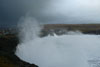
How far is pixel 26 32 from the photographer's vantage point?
6325 centimetres

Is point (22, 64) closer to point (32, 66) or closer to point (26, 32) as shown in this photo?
point (32, 66)

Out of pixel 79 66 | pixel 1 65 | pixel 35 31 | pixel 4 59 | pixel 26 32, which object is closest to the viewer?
pixel 1 65

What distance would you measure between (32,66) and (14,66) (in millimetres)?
2305

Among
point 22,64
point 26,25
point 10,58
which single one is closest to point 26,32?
point 26,25

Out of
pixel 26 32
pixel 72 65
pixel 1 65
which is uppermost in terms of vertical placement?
pixel 26 32

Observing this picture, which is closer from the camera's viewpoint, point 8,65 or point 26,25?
point 8,65

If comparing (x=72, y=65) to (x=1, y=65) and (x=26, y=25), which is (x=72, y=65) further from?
(x=26, y=25)

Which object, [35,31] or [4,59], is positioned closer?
[4,59]

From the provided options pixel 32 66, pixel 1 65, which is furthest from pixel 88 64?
pixel 1 65

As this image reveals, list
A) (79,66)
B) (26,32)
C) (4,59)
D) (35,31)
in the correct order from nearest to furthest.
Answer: (79,66), (4,59), (26,32), (35,31)

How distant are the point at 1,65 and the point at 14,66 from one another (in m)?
1.63

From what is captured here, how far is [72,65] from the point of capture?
87.1 feet

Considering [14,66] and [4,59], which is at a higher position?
[4,59]

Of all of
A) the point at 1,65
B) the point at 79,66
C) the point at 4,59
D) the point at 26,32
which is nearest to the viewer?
the point at 1,65
